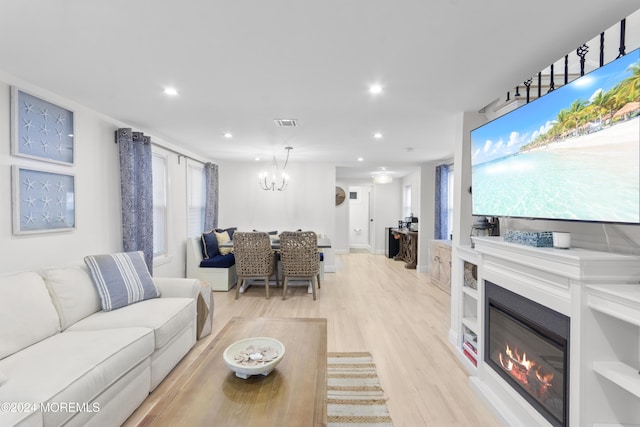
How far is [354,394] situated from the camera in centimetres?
199

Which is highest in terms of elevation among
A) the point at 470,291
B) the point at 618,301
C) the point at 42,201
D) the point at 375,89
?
the point at 375,89

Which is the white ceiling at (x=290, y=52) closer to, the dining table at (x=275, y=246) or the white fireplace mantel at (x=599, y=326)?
the white fireplace mantel at (x=599, y=326)

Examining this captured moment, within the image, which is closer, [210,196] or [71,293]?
[71,293]

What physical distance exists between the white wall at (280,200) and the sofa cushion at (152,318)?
360 centimetres

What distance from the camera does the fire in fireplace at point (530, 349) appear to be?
1415mm

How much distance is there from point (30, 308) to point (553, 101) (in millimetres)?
3376

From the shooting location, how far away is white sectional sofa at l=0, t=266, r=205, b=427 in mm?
1288

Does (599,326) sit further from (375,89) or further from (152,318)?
(152,318)

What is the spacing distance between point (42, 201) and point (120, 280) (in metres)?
0.89

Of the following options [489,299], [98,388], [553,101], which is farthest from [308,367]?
[553,101]

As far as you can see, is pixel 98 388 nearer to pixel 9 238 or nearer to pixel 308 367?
pixel 308 367

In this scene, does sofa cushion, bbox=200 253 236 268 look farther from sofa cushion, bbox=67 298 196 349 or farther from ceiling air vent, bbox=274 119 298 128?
ceiling air vent, bbox=274 119 298 128

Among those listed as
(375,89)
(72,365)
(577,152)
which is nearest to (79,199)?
(72,365)

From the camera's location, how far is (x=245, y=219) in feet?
19.7
